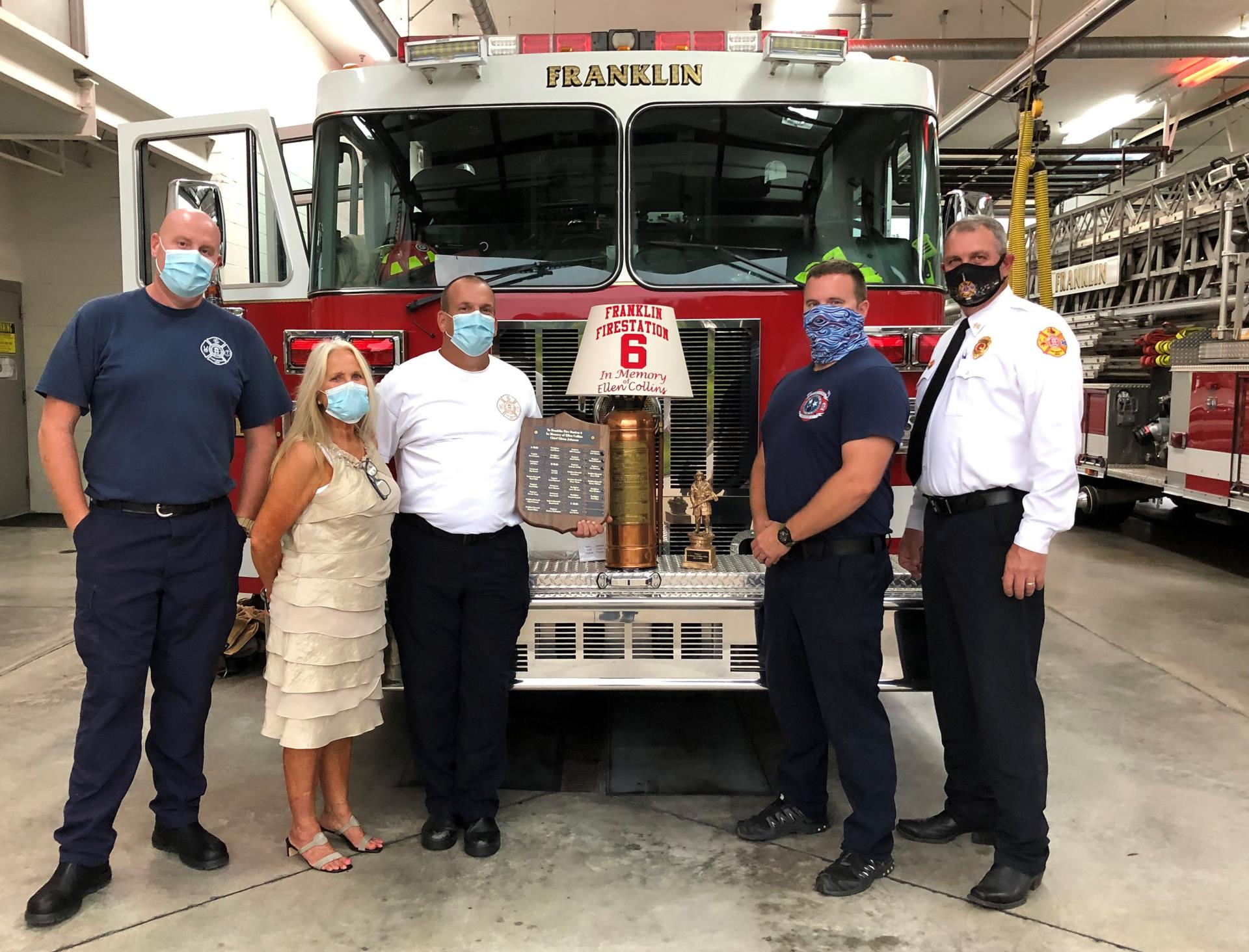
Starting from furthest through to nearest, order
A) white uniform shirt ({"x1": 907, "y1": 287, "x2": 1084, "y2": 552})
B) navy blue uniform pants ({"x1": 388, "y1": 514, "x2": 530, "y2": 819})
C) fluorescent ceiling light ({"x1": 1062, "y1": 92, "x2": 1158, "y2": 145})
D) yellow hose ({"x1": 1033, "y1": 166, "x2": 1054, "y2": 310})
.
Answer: fluorescent ceiling light ({"x1": 1062, "y1": 92, "x2": 1158, "y2": 145}) < yellow hose ({"x1": 1033, "y1": 166, "x2": 1054, "y2": 310}) < navy blue uniform pants ({"x1": 388, "y1": 514, "x2": 530, "y2": 819}) < white uniform shirt ({"x1": 907, "y1": 287, "x2": 1084, "y2": 552})

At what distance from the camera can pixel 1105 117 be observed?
17031mm

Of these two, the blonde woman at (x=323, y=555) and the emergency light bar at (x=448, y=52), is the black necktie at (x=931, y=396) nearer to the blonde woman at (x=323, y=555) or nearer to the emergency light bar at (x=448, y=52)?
the blonde woman at (x=323, y=555)

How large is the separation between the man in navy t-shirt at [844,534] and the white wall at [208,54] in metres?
5.83

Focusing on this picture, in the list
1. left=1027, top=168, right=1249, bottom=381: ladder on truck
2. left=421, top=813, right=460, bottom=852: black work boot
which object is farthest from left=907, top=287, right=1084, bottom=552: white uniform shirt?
left=1027, top=168, right=1249, bottom=381: ladder on truck

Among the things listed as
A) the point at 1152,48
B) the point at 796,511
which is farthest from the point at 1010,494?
the point at 1152,48

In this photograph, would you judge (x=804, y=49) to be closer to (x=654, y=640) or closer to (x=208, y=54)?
(x=654, y=640)

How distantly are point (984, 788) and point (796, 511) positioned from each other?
3.77ft

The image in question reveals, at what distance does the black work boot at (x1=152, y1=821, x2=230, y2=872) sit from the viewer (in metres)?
3.09

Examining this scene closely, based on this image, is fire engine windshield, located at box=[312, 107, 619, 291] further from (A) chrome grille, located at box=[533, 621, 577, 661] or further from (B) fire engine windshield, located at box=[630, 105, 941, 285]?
(A) chrome grille, located at box=[533, 621, 577, 661]

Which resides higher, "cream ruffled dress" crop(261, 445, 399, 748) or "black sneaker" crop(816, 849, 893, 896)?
"cream ruffled dress" crop(261, 445, 399, 748)

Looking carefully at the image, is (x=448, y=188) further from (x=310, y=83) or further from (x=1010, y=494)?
(x=310, y=83)

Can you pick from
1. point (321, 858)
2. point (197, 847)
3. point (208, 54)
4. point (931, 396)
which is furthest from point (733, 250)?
point (208, 54)

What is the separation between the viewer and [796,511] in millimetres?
2980

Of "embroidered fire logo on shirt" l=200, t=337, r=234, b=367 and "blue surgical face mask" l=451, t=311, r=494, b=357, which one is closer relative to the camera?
"embroidered fire logo on shirt" l=200, t=337, r=234, b=367
